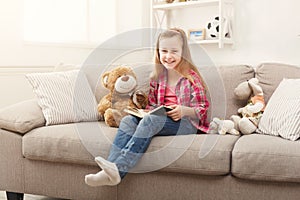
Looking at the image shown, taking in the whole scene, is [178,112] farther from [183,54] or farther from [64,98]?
[64,98]

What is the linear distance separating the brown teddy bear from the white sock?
430 millimetres

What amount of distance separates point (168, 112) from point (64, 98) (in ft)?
2.24

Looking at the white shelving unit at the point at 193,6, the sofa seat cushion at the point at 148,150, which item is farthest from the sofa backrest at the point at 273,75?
the white shelving unit at the point at 193,6

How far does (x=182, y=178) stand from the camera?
2324mm

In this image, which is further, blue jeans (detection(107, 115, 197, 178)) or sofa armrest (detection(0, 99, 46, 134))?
sofa armrest (detection(0, 99, 46, 134))

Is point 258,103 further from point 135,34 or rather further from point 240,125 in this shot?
point 135,34

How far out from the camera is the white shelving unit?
158 inches

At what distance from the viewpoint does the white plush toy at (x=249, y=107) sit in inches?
99.5

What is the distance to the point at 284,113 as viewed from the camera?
2426 millimetres

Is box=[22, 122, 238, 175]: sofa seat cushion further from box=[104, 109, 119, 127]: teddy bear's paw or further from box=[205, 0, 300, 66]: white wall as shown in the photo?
box=[205, 0, 300, 66]: white wall

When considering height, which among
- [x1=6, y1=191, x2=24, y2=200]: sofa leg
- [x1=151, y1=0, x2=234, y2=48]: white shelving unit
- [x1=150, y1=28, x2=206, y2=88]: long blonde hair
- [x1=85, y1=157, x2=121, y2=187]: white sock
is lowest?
[x1=6, y1=191, x2=24, y2=200]: sofa leg

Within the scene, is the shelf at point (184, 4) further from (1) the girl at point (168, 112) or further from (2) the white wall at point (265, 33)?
(1) the girl at point (168, 112)

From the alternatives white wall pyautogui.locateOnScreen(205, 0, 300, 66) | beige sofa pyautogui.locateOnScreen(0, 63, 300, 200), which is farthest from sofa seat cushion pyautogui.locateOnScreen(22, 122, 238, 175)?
white wall pyautogui.locateOnScreen(205, 0, 300, 66)

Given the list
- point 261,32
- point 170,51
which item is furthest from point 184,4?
point 170,51
